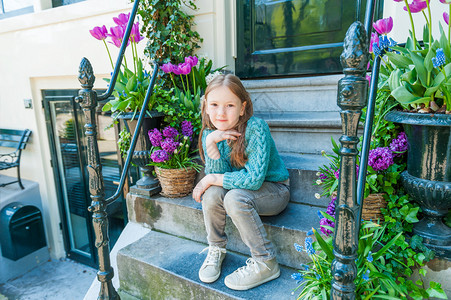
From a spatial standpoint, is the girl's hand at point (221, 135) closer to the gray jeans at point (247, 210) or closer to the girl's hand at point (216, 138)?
the girl's hand at point (216, 138)

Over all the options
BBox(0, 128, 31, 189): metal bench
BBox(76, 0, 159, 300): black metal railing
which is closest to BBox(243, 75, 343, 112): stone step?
BBox(76, 0, 159, 300): black metal railing

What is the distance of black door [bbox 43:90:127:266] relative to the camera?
3748mm

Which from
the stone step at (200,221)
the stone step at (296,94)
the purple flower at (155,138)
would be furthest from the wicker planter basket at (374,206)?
the purple flower at (155,138)

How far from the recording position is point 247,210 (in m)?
1.38

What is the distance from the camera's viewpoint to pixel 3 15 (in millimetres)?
4277

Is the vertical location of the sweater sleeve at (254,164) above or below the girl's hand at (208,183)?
above

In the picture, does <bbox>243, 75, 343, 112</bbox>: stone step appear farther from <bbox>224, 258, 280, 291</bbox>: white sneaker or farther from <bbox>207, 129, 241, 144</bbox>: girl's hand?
Result: <bbox>224, 258, 280, 291</bbox>: white sneaker

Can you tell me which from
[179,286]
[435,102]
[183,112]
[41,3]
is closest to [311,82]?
[183,112]

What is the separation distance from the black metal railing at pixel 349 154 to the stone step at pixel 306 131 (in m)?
1.01

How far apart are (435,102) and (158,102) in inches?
62.9

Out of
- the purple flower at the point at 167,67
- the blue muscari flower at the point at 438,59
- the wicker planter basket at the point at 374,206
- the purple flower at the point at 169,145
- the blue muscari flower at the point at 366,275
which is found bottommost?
the blue muscari flower at the point at 366,275

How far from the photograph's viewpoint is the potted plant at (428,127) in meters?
1.13

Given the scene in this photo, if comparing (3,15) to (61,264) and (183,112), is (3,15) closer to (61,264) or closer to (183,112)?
(61,264)

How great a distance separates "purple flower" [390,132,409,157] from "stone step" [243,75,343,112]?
2.73ft
